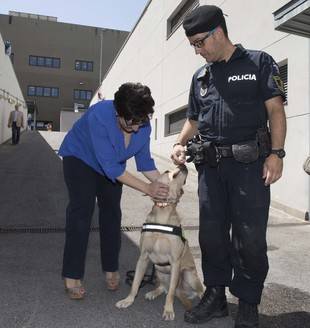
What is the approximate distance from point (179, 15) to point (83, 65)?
4108cm

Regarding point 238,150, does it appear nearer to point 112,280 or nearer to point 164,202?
point 164,202

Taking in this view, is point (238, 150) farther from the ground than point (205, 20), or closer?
closer

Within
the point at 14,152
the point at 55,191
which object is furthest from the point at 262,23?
the point at 14,152

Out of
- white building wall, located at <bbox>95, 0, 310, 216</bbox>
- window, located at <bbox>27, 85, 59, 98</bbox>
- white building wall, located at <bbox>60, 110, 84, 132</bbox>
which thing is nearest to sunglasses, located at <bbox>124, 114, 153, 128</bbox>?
white building wall, located at <bbox>95, 0, 310, 216</bbox>

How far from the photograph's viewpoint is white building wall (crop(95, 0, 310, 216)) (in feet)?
26.5

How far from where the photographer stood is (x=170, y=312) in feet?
12.0

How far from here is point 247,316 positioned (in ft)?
11.2

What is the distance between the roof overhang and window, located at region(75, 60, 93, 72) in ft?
168

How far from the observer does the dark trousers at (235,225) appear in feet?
10.9

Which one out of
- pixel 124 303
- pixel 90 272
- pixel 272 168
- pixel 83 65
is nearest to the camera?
pixel 272 168

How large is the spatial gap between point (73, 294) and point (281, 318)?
1726 mm

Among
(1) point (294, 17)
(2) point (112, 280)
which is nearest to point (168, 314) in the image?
(2) point (112, 280)

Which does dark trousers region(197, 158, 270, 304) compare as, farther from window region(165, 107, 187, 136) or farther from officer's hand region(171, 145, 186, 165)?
window region(165, 107, 187, 136)


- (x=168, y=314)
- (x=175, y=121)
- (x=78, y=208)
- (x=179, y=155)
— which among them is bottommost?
(x=168, y=314)
